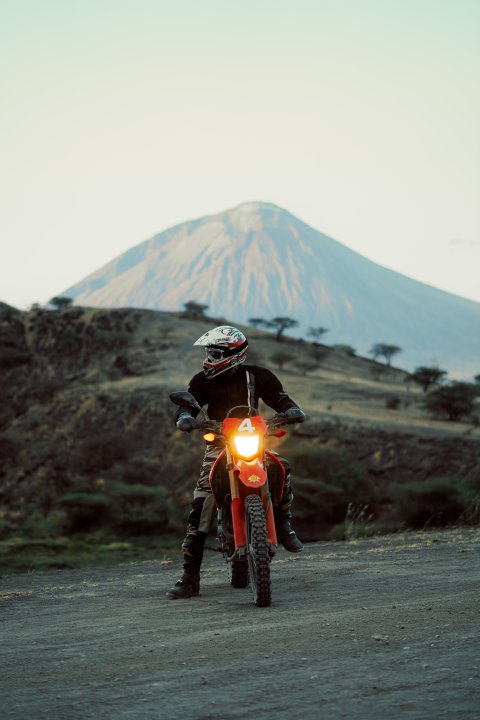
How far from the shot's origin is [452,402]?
76.9 metres

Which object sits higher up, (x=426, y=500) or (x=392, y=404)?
(x=392, y=404)

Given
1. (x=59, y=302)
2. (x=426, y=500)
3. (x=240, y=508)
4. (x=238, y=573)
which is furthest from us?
(x=59, y=302)

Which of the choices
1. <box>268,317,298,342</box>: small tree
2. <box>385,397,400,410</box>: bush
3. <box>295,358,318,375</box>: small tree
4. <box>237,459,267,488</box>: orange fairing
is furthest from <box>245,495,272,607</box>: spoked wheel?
<box>268,317,298,342</box>: small tree

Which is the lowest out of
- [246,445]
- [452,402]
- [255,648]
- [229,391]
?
[255,648]

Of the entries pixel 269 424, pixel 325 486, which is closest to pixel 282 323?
pixel 325 486

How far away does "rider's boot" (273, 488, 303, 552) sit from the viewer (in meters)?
9.42

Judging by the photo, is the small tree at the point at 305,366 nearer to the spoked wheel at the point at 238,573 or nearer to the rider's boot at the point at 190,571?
the spoked wheel at the point at 238,573

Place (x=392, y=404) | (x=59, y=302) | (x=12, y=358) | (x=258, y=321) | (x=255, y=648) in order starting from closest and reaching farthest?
(x=255, y=648) < (x=392, y=404) < (x=12, y=358) < (x=59, y=302) < (x=258, y=321)

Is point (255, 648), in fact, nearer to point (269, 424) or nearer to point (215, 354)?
point (269, 424)

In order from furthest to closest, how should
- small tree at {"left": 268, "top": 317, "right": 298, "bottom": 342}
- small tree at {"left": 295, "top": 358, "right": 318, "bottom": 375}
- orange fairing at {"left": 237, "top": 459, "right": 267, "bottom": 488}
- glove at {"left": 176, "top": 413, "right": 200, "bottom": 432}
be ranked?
small tree at {"left": 268, "top": 317, "right": 298, "bottom": 342}
small tree at {"left": 295, "top": 358, "right": 318, "bottom": 375}
glove at {"left": 176, "top": 413, "right": 200, "bottom": 432}
orange fairing at {"left": 237, "top": 459, "right": 267, "bottom": 488}

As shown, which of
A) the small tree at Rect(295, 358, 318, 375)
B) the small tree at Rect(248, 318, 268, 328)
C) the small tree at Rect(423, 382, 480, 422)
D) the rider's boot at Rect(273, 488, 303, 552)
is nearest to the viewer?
the rider's boot at Rect(273, 488, 303, 552)

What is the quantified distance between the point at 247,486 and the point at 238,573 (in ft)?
4.59

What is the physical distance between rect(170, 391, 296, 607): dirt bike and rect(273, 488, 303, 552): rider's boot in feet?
0.35

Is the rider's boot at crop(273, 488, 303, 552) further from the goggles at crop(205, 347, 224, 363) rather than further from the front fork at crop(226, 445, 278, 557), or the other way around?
the goggles at crop(205, 347, 224, 363)
